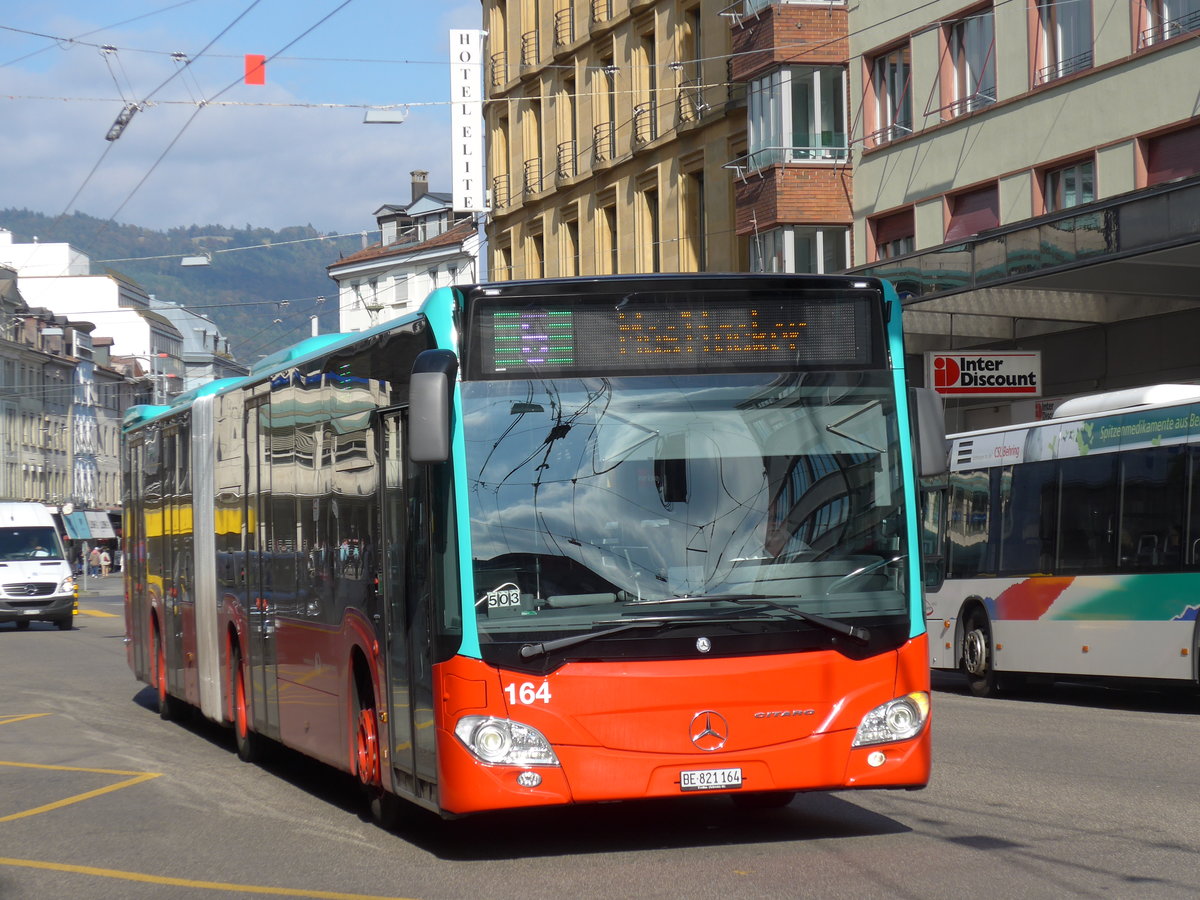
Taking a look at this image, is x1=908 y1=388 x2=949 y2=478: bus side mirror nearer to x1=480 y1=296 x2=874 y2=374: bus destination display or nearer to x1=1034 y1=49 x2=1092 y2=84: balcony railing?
x1=480 y1=296 x2=874 y2=374: bus destination display

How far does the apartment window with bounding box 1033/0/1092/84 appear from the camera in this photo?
2780 cm

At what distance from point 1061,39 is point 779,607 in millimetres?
21717

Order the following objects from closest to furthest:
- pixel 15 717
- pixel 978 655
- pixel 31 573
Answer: pixel 15 717, pixel 978 655, pixel 31 573

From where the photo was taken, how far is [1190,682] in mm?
17375

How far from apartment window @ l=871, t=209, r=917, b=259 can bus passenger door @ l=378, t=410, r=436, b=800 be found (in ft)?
79.6

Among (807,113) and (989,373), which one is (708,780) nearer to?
(989,373)

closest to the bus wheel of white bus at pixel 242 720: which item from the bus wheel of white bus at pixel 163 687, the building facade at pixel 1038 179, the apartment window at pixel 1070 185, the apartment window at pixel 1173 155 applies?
the bus wheel of white bus at pixel 163 687

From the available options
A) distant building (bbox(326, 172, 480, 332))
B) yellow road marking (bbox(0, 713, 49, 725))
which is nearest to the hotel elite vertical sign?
distant building (bbox(326, 172, 480, 332))

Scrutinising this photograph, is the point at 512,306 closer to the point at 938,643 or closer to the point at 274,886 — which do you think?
the point at 274,886

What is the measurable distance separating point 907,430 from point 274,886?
359 cm

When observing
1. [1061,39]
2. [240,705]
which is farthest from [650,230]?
[240,705]

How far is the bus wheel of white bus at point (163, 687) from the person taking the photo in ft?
58.6

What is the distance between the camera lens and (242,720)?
14.3 metres

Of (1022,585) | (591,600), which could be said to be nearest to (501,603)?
(591,600)
